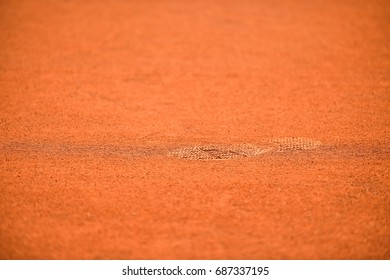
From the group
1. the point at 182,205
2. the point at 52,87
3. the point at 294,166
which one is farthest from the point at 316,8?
the point at 182,205

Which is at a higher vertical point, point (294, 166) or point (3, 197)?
point (294, 166)

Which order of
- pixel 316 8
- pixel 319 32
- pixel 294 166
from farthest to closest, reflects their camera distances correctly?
pixel 316 8 < pixel 319 32 < pixel 294 166

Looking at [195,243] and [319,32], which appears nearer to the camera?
[195,243]

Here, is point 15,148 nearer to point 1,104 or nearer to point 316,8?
point 1,104
